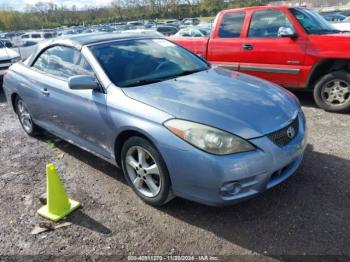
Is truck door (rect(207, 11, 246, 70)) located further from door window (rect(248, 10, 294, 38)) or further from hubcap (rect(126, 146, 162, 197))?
hubcap (rect(126, 146, 162, 197))

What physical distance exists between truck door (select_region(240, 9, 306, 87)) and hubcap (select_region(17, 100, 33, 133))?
155 inches

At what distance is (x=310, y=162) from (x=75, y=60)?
120 inches

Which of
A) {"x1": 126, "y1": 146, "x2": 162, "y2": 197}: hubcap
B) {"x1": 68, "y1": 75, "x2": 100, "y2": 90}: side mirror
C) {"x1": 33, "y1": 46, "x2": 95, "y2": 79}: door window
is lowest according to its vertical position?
{"x1": 126, "y1": 146, "x2": 162, "y2": 197}: hubcap

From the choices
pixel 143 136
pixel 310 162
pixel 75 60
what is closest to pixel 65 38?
pixel 75 60

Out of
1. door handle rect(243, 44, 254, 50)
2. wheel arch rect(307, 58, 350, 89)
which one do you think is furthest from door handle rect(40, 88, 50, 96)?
wheel arch rect(307, 58, 350, 89)

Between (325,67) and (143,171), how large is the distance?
408cm

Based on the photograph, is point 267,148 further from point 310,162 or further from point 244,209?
point 310,162

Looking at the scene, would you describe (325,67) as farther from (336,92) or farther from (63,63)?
(63,63)

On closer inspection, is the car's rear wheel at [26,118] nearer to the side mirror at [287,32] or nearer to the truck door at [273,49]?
the truck door at [273,49]

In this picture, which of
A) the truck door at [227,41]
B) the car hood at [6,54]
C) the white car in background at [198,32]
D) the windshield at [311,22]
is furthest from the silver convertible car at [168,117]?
the car hood at [6,54]

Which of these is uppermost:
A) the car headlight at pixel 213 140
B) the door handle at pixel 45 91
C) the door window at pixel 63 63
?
the door window at pixel 63 63

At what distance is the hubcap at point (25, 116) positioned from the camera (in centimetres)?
A: 519

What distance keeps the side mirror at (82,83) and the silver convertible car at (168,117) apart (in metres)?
0.01

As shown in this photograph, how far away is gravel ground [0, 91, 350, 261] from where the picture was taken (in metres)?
2.69
